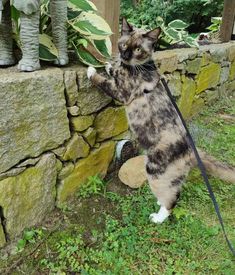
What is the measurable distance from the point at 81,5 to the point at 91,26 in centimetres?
19

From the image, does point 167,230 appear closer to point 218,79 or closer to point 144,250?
point 144,250

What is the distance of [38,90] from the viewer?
6.24ft

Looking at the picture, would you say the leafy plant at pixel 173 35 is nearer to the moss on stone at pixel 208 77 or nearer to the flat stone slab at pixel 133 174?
the moss on stone at pixel 208 77

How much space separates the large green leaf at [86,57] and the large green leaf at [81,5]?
0.25 meters

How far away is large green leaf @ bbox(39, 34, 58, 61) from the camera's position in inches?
78.8

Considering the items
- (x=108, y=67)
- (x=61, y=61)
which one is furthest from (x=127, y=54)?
(x=61, y=61)

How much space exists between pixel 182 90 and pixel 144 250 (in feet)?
6.91

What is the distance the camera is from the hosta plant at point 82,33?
2045 mm

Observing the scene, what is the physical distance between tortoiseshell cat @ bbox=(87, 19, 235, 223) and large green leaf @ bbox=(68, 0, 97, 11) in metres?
0.25

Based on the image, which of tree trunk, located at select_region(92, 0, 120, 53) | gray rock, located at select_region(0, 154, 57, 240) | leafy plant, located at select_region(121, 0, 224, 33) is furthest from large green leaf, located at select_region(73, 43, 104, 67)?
leafy plant, located at select_region(121, 0, 224, 33)

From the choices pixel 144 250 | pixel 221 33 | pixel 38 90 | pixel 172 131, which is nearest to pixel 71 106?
pixel 38 90

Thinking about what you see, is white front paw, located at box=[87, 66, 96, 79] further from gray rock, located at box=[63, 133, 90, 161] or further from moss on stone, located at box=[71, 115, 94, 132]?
gray rock, located at box=[63, 133, 90, 161]

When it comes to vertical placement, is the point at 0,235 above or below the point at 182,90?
below

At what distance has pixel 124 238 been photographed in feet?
7.23
